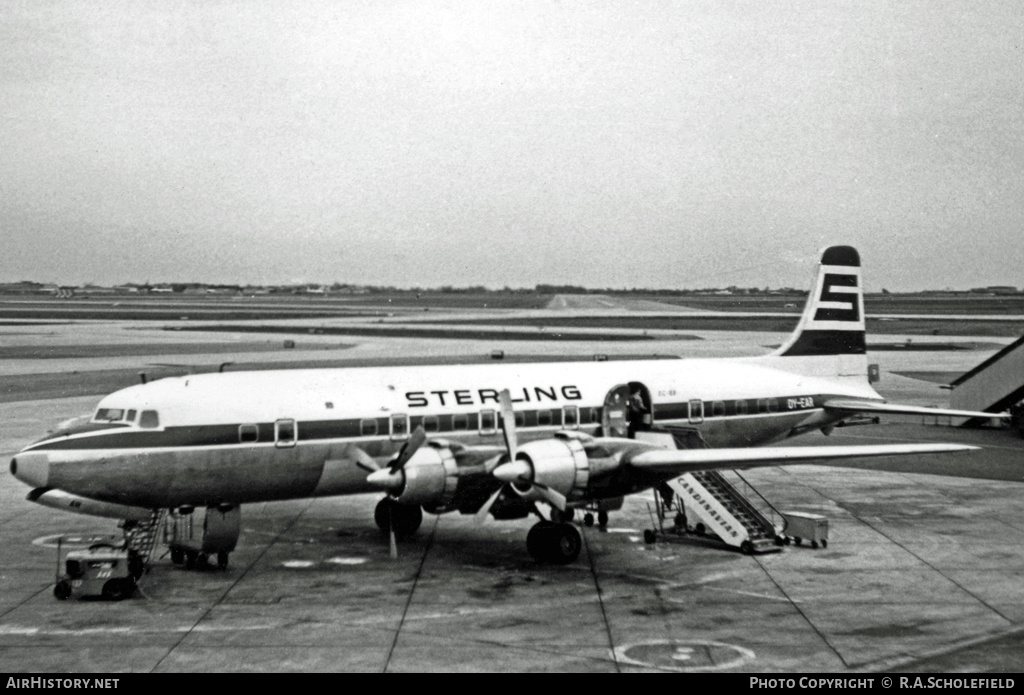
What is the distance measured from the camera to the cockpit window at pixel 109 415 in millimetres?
19438

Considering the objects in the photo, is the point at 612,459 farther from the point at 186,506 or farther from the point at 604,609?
the point at 186,506

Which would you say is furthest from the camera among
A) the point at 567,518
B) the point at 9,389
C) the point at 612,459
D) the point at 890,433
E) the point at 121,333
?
the point at 121,333

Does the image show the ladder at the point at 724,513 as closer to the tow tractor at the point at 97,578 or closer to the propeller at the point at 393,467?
the propeller at the point at 393,467

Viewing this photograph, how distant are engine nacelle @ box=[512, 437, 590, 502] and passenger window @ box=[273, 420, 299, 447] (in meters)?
4.51

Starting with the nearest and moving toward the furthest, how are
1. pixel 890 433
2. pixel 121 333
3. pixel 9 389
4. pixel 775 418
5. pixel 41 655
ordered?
pixel 41 655
pixel 775 418
pixel 890 433
pixel 9 389
pixel 121 333

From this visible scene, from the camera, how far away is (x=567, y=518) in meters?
21.2

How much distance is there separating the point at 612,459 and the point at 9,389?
130 ft

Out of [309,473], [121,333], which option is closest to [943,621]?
[309,473]

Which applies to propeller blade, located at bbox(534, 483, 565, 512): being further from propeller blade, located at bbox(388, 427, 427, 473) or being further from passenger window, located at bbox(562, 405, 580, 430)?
passenger window, located at bbox(562, 405, 580, 430)

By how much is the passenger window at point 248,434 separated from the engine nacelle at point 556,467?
16.8 ft

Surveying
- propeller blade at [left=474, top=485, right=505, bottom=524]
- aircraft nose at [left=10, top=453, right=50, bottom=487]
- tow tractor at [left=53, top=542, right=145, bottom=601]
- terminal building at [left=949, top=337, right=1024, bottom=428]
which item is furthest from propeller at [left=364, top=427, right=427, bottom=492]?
terminal building at [left=949, top=337, right=1024, bottom=428]

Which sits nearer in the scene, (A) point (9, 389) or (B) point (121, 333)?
(A) point (9, 389)

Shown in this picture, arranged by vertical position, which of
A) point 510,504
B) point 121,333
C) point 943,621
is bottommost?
point 943,621

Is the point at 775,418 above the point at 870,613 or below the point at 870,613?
above
